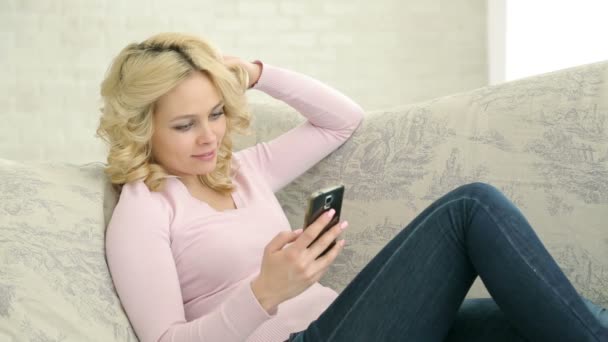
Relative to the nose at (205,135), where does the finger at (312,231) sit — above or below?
below

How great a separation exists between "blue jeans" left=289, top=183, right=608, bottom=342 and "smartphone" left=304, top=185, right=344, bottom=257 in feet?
0.38

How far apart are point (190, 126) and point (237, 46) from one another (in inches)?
66.2

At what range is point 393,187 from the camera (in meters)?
1.94

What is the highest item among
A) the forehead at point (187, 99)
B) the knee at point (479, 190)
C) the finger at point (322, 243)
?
the forehead at point (187, 99)

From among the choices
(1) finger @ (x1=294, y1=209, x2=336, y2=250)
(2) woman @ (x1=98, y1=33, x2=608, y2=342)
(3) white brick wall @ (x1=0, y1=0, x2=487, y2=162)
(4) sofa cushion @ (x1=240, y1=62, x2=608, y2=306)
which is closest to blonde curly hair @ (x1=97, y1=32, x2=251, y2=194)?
(2) woman @ (x1=98, y1=33, x2=608, y2=342)

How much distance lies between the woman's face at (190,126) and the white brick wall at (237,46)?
159 cm

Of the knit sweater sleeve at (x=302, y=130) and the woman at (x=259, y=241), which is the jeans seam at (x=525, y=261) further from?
the knit sweater sleeve at (x=302, y=130)

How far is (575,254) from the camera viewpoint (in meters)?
1.75

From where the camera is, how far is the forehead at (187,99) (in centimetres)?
166

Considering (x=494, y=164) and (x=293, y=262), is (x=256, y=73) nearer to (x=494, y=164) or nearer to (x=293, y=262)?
(x=494, y=164)

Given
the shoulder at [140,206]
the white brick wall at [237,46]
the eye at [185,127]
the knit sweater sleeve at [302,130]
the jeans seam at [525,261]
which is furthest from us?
the white brick wall at [237,46]

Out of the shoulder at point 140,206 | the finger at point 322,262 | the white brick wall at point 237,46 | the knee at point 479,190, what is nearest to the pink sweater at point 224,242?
the shoulder at point 140,206

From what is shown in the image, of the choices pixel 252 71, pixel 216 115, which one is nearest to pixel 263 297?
pixel 216 115

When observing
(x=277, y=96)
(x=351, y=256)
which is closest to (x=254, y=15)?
(x=277, y=96)
